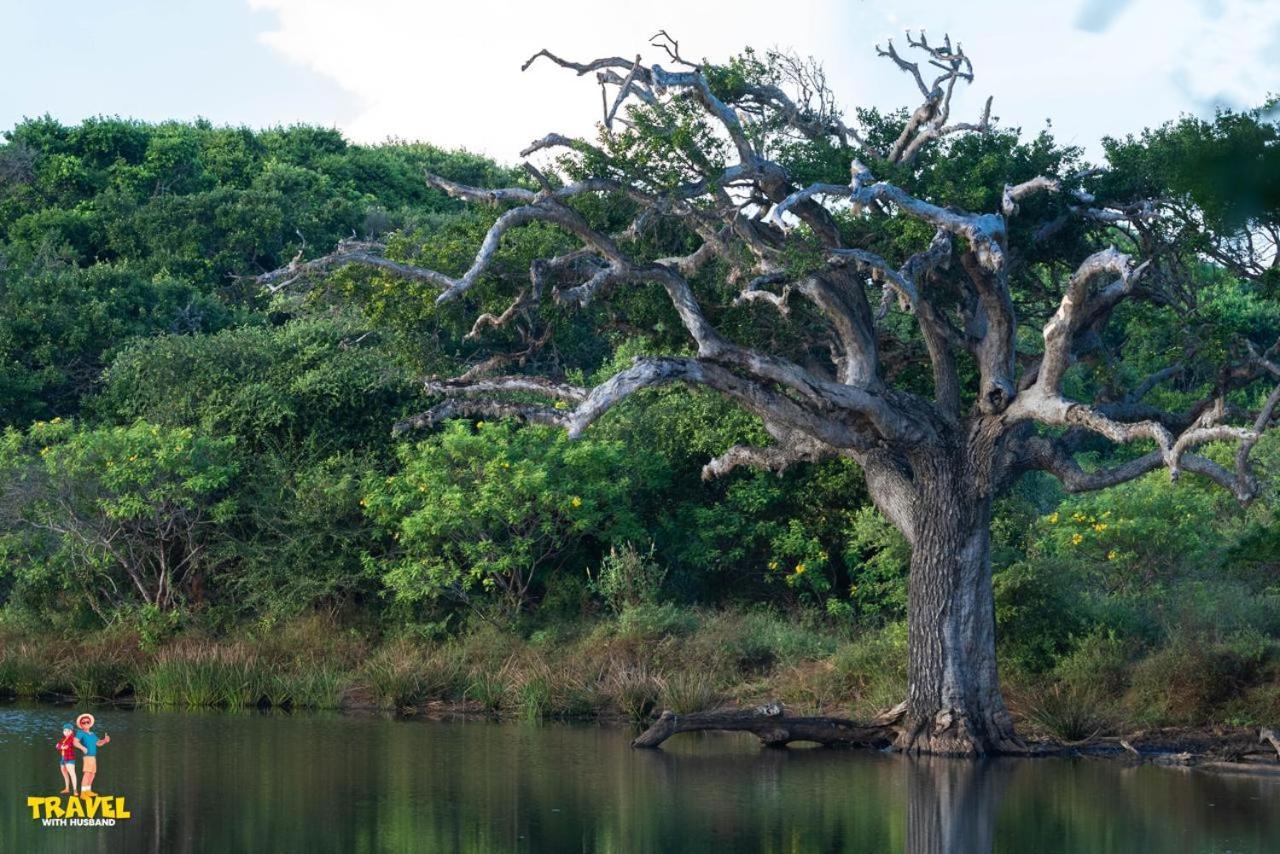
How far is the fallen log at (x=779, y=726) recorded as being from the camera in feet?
61.1

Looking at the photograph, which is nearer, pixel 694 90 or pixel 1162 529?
pixel 694 90

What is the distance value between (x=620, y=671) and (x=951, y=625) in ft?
17.7

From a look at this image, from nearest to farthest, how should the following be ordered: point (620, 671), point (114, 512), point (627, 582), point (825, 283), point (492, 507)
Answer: point (825, 283)
point (620, 671)
point (492, 507)
point (627, 582)
point (114, 512)

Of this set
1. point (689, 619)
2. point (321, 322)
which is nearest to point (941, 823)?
point (689, 619)

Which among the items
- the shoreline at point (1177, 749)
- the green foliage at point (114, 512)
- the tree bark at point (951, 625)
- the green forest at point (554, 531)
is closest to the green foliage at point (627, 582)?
the green forest at point (554, 531)

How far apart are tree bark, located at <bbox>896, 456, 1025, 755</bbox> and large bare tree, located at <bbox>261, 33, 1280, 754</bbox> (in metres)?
0.02

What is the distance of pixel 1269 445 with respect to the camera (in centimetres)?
3056

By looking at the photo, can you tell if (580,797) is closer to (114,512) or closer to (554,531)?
(554,531)

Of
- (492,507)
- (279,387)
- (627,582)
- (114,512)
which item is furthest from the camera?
(279,387)

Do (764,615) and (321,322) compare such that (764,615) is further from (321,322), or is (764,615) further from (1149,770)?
(321,322)

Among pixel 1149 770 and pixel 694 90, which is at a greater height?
pixel 694 90

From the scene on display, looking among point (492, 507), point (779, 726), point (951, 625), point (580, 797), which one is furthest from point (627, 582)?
point (580, 797)

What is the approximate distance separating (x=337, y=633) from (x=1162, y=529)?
12.0m

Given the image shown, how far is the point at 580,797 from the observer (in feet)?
50.3
